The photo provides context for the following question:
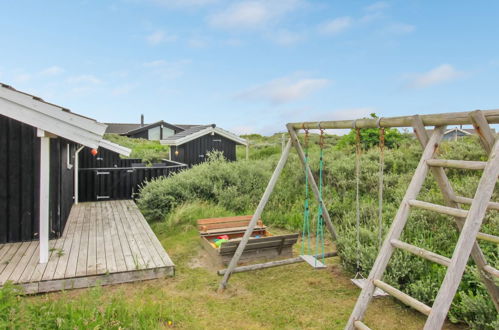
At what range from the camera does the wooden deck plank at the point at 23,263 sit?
187 inches

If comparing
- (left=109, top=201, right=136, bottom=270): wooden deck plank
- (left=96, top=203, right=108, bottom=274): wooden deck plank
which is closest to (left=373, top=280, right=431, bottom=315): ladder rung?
(left=109, top=201, right=136, bottom=270): wooden deck plank

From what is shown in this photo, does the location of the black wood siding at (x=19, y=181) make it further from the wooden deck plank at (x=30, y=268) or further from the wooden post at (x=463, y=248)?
the wooden post at (x=463, y=248)

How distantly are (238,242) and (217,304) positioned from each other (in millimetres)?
1398

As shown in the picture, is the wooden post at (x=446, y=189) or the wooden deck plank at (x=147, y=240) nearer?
the wooden post at (x=446, y=189)

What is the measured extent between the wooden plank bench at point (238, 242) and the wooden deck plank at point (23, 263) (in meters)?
2.92

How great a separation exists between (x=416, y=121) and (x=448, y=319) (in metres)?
2.63

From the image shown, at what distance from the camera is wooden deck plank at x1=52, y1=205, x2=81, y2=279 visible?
16.3 feet

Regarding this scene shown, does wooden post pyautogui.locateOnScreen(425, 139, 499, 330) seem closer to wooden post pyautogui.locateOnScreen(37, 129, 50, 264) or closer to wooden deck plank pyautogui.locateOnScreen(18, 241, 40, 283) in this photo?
wooden deck plank pyautogui.locateOnScreen(18, 241, 40, 283)

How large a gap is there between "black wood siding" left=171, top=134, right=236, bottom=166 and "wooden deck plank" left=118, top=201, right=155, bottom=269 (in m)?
10.5

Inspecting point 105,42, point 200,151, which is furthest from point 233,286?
point 200,151

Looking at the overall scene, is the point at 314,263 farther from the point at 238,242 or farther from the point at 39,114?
the point at 39,114

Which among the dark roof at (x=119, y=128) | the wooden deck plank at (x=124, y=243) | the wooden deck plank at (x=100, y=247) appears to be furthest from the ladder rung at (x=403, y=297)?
the dark roof at (x=119, y=128)

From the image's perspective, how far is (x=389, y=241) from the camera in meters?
2.87

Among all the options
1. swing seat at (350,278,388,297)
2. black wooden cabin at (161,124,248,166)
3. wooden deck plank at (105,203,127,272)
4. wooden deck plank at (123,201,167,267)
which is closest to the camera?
swing seat at (350,278,388,297)
